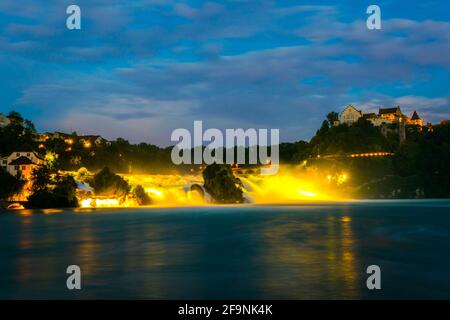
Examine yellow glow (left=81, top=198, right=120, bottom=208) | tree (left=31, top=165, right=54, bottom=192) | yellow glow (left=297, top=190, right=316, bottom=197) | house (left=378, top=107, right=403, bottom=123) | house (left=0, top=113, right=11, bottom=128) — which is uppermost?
house (left=378, top=107, right=403, bottom=123)

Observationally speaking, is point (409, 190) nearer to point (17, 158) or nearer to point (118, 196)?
point (118, 196)

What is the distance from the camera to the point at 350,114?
405ft

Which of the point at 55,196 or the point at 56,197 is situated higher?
the point at 55,196

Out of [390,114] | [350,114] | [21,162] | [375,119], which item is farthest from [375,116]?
[21,162]

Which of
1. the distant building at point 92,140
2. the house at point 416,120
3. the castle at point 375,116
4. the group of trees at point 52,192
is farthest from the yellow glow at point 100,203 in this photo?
the house at point 416,120

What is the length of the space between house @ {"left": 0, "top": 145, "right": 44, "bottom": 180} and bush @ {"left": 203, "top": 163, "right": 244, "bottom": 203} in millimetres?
29737

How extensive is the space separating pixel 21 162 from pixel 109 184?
24.0 meters

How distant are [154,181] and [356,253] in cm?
5283

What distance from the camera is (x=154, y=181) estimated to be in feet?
236

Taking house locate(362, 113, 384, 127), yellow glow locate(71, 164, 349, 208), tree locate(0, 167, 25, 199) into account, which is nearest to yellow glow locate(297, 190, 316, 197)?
yellow glow locate(71, 164, 349, 208)

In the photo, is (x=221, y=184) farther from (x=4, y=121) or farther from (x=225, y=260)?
(x=4, y=121)

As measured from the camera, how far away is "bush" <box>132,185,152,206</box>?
67125 mm

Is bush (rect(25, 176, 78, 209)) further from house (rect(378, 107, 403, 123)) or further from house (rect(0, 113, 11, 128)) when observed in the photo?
house (rect(378, 107, 403, 123))
